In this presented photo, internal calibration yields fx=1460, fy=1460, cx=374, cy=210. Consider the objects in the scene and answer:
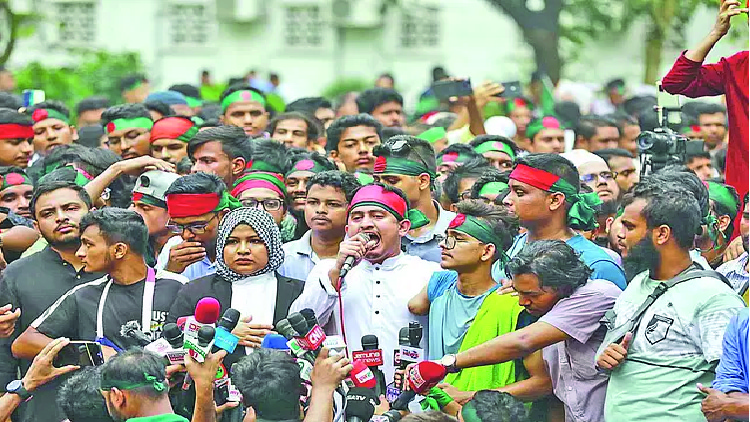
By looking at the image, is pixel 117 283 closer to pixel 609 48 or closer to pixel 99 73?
pixel 99 73

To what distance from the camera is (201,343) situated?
647 cm

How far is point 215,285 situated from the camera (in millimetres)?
7805

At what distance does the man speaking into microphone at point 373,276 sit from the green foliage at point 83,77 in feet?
55.4

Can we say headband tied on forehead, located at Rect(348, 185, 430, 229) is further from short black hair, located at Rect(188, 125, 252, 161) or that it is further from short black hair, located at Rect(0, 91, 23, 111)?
short black hair, located at Rect(0, 91, 23, 111)

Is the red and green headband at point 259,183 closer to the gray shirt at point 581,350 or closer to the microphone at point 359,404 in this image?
the gray shirt at point 581,350

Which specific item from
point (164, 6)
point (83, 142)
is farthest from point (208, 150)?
point (164, 6)

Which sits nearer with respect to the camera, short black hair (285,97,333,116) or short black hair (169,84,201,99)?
short black hair (285,97,333,116)

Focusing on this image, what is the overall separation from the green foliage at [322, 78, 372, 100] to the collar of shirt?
81.8 feet

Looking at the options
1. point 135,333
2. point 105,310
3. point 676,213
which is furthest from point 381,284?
point 676,213

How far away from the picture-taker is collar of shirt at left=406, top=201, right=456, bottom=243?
8844mm

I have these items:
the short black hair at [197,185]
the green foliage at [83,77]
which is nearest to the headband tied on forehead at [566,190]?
the short black hair at [197,185]

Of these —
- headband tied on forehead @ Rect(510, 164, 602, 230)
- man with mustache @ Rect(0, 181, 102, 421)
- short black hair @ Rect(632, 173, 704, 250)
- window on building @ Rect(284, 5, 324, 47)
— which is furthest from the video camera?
window on building @ Rect(284, 5, 324, 47)

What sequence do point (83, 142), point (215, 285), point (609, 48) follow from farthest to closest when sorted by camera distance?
point (609, 48) → point (83, 142) → point (215, 285)

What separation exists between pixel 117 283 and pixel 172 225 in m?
1.21
